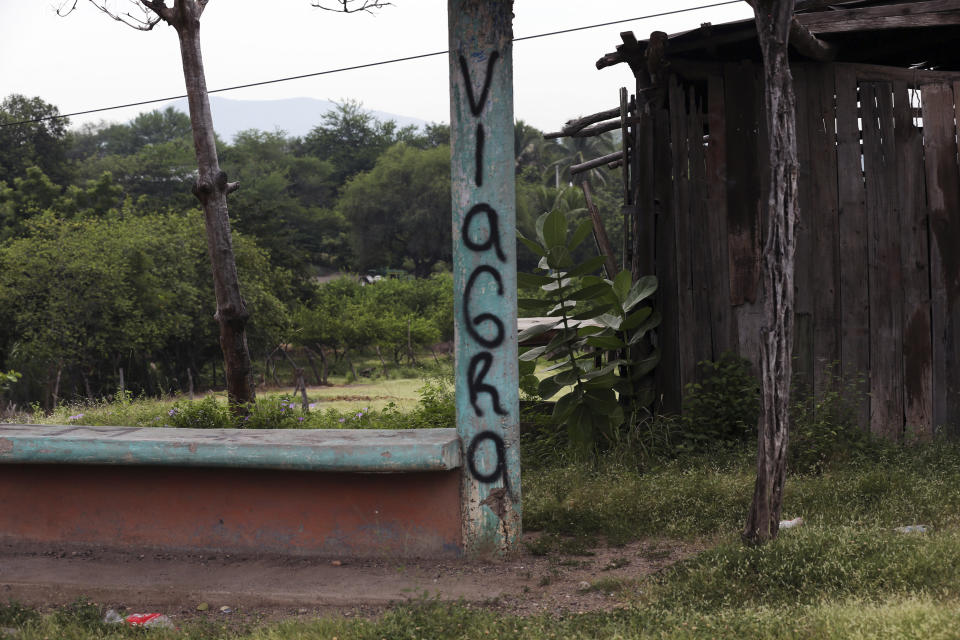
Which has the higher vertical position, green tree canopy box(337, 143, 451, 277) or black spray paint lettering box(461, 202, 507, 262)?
green tree canopy box(337, 143, 451, 277)

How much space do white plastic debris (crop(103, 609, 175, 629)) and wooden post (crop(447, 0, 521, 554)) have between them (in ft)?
4.87

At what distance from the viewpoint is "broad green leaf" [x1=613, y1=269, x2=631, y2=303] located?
6762 millimetres

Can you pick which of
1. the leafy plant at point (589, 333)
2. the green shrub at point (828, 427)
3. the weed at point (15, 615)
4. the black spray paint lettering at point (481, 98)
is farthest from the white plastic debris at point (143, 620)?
the green shrub at point (828, 427)

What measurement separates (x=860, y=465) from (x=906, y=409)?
0.98 metres

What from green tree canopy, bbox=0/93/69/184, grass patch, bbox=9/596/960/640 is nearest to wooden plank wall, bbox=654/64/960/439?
grass patch, bbox=9/596/960/640

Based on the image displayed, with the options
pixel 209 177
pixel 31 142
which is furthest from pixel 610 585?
pixel 31 142

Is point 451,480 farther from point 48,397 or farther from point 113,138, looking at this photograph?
point 113,138

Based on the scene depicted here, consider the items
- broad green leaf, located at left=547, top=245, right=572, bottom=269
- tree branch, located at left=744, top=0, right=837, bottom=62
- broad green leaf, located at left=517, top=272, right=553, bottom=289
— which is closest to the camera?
tree branch, located at left=744, top=0, right=837, bottom=62

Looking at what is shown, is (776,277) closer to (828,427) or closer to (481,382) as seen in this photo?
(481,382)

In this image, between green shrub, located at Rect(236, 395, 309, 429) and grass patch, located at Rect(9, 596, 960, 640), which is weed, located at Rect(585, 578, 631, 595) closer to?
grass patch, located at Rect(9, 596, 960, 640)

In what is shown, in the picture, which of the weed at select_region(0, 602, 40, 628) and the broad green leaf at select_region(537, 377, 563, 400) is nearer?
the weed at select_region(0, 602, 40, 628)

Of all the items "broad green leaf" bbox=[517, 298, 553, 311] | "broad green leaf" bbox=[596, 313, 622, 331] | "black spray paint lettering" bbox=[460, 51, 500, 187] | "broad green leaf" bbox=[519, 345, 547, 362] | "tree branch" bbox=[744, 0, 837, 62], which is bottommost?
"broad green leaf" bbox=[519, 345, 547, 362]

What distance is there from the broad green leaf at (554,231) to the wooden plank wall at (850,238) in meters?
0.86

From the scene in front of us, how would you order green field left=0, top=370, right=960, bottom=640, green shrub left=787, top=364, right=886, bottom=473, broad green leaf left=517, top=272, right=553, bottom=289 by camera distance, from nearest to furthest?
1. green field left=0, top=370, right=960, bottom=640
2. green shrub left=787, top=364, right=886, bottom=473
3. broad green leaf left=517, top=272, right=553, bottom=289
